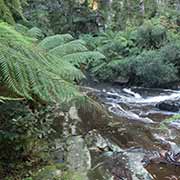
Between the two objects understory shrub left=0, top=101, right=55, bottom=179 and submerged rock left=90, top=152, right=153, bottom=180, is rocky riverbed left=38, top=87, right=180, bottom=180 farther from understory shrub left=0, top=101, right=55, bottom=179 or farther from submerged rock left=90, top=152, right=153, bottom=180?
understory shrub left=0, top=101, right=55, bottom=179

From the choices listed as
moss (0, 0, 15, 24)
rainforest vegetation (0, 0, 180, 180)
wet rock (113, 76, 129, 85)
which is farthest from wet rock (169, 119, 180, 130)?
wet rock (113, 76, 129, 85)

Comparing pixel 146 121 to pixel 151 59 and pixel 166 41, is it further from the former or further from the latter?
pixel 166 41

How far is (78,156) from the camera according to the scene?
3.88 metres

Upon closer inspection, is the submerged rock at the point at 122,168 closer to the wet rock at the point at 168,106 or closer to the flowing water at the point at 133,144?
the flowing water at the point at 133,144

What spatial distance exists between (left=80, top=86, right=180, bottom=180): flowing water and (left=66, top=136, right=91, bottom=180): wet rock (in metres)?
0.08

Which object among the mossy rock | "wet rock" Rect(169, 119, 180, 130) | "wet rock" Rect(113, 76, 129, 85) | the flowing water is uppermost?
the mossy rock

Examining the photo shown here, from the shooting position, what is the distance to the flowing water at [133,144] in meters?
3.97

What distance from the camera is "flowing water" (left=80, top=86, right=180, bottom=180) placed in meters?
3.97

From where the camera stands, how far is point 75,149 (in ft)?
13.2

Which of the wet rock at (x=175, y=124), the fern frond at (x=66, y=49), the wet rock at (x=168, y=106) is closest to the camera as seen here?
the fern frond at (x=66, y=49)

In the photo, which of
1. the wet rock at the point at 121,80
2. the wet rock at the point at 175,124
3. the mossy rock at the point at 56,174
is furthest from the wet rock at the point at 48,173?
the wet rock at the point at 121,80

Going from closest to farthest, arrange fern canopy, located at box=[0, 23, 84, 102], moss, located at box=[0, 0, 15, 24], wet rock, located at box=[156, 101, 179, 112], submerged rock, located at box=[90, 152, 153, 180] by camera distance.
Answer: fern canopy, located at box=[0, 23, 84, 102]
moss, located at box=[0, 0, 15, 24]
submerged rock, located at box=[90, 152, 153, 180]
wet rock, located at box=[156, 101, 179, 112]

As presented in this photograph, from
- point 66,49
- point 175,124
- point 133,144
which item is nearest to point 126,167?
point 133,144

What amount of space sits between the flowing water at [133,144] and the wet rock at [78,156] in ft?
0.28
